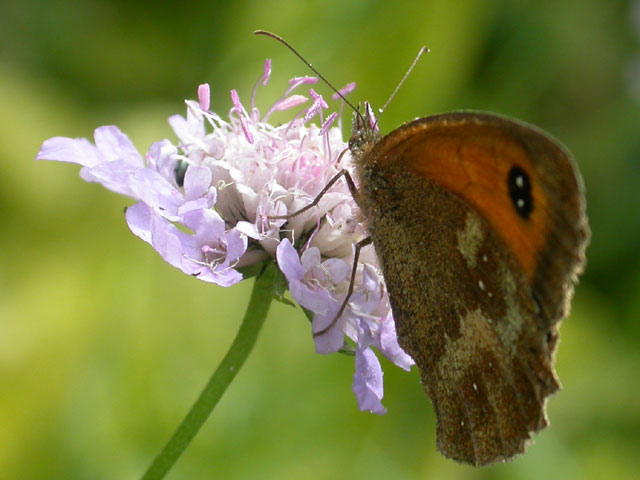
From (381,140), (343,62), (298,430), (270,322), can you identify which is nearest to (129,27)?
(343,62)

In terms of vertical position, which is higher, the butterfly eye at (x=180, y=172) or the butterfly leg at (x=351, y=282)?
the butterfly leg at (x=351, y=282)

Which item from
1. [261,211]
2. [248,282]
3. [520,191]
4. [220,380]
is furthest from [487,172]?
[248,282]

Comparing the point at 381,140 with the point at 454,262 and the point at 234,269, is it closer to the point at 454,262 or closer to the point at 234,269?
the point at 454,262

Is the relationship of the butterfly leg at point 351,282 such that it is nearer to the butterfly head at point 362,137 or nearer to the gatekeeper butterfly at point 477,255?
the gatekeeper butterfly at point 477,255

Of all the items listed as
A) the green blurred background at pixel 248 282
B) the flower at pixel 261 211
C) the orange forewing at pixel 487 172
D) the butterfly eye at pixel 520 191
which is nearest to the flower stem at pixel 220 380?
the flower at pixel 261 211

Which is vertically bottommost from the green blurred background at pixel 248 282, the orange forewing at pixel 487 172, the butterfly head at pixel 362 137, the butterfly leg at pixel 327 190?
the green blurred background at pixel 248 282

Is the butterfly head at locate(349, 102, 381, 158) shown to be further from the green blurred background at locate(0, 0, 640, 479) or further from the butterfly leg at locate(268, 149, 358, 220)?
the green blurred background at locate(0, 0, 640, 479)
